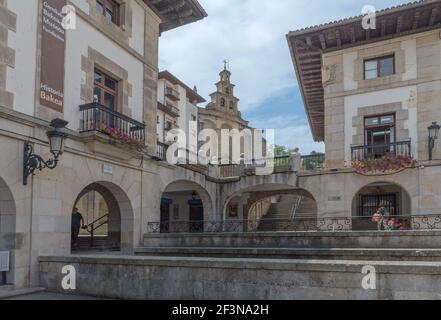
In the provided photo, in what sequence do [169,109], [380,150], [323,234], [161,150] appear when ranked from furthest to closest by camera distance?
[169,109] < [380,150] < [161,150] < [323,234]

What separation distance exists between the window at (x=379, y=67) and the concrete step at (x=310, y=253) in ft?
28.5

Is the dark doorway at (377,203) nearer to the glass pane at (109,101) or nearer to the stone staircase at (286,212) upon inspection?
the stone staircase at (286,212)

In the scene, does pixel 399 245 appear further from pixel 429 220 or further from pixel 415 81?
pixel 415 81

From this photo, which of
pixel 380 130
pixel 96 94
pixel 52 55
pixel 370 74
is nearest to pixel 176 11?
pixel 96 94

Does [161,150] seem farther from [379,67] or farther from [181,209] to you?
[181,209]

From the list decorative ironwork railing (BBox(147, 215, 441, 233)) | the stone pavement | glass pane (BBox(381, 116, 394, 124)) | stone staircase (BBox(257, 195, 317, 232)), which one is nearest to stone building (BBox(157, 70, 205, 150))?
stone staircase (BBox(257, 195, 317, 232))

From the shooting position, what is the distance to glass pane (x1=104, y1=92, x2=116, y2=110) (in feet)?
40.7

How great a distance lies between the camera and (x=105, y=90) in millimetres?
12336

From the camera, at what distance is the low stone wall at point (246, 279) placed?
5605 mm

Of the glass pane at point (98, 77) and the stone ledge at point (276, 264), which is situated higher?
the glass pane at point (98, 77)

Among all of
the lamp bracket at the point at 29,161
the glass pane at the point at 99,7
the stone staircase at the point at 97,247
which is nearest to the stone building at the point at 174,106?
the stone staircase at the point at 97,247

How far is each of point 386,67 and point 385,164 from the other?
387 centimetres
